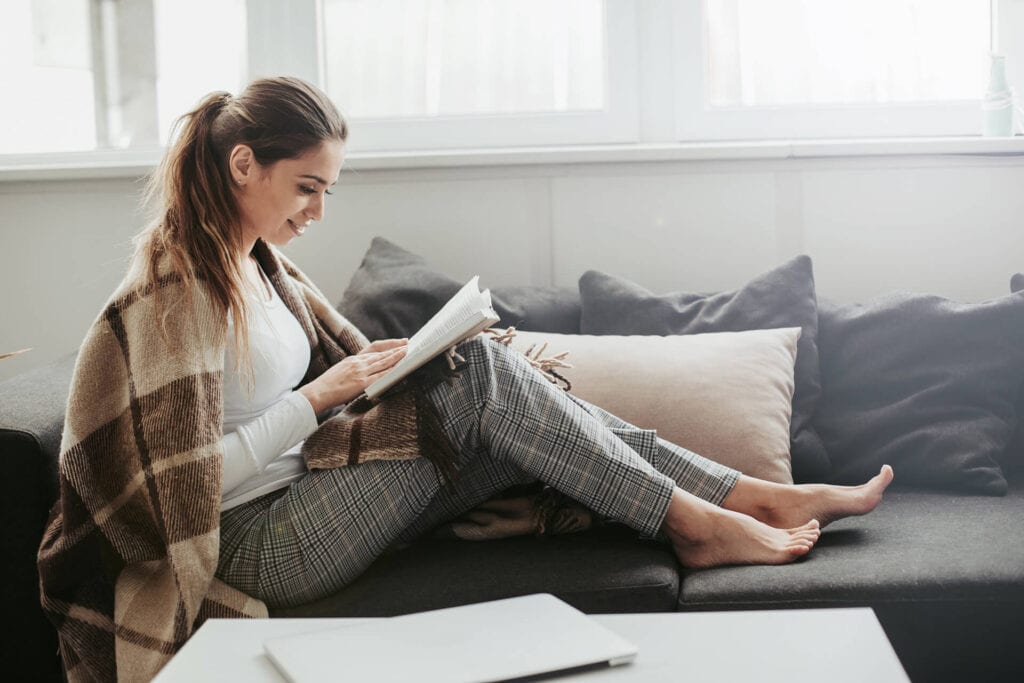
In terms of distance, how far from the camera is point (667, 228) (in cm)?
251

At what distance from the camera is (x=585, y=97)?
266 centimetres

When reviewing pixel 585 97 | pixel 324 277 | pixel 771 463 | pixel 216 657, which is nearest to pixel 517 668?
pixel 216 657

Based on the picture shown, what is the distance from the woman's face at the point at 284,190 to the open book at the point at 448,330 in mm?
331

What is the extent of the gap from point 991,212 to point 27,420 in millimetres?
1995

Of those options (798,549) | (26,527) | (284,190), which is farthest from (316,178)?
(798,549)

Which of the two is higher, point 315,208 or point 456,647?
point 315,208

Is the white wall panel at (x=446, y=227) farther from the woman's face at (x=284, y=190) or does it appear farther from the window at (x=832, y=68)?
the woman's face at (x=284, y=190)

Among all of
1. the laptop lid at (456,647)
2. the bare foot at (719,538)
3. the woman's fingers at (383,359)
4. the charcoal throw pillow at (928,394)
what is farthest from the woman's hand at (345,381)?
the charcoal throw pillow at (928,394)

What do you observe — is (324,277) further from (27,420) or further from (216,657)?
(216,657)

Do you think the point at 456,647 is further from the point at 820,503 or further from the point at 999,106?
the point at 999,106

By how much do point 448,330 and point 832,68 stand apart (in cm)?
145

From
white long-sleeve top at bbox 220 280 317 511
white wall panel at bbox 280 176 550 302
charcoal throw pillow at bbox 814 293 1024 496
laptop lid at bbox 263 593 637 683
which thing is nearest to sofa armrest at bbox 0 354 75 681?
white long-sleeve top at bbox 220 280 317 511

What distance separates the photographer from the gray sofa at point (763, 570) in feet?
4.96

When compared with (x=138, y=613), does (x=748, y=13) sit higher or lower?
higher
